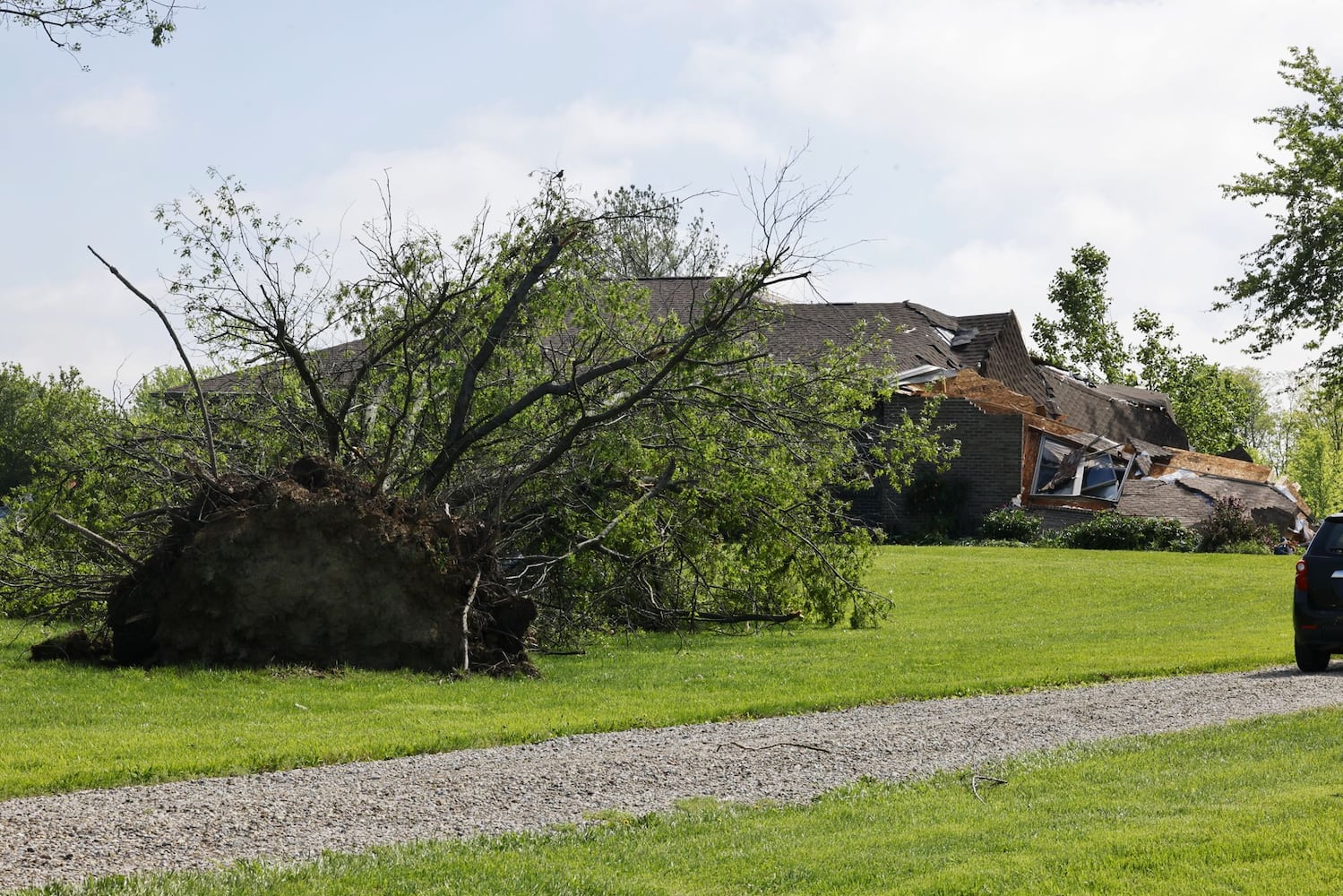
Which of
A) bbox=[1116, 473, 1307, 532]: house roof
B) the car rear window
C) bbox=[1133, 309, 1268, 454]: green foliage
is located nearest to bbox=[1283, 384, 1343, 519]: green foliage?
bbox=[1133, 309, 1268, 454]: green foliage

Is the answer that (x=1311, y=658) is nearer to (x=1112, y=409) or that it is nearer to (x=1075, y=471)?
(x=1075, y=471)

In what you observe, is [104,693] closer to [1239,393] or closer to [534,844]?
[534,844]

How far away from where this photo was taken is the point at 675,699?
11664 mm

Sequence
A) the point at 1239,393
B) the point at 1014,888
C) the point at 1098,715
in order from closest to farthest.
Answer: the point at 1014,888 < the point at 1098,715 < the point at 1239,393

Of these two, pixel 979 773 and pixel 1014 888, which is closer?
pixel 1014 888

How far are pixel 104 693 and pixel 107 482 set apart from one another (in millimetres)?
4140

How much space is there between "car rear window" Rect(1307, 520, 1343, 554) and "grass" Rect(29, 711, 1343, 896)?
664 cm

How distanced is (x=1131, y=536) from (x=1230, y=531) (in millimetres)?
2407

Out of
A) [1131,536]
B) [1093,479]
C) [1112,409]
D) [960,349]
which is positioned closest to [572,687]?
[1131,536]

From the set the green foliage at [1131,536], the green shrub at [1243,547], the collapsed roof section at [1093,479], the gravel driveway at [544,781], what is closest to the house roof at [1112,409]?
the collapsed roof section at [1093,479]

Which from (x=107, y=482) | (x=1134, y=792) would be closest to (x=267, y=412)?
(x=107, y=482)

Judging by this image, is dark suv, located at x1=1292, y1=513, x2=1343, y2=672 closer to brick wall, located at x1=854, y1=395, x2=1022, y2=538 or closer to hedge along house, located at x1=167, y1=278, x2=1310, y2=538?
hedge along house, located at x1=167, y1=278, x2=1310, y2=538

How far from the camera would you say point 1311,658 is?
44.3 ft

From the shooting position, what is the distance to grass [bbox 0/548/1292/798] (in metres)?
8.91
